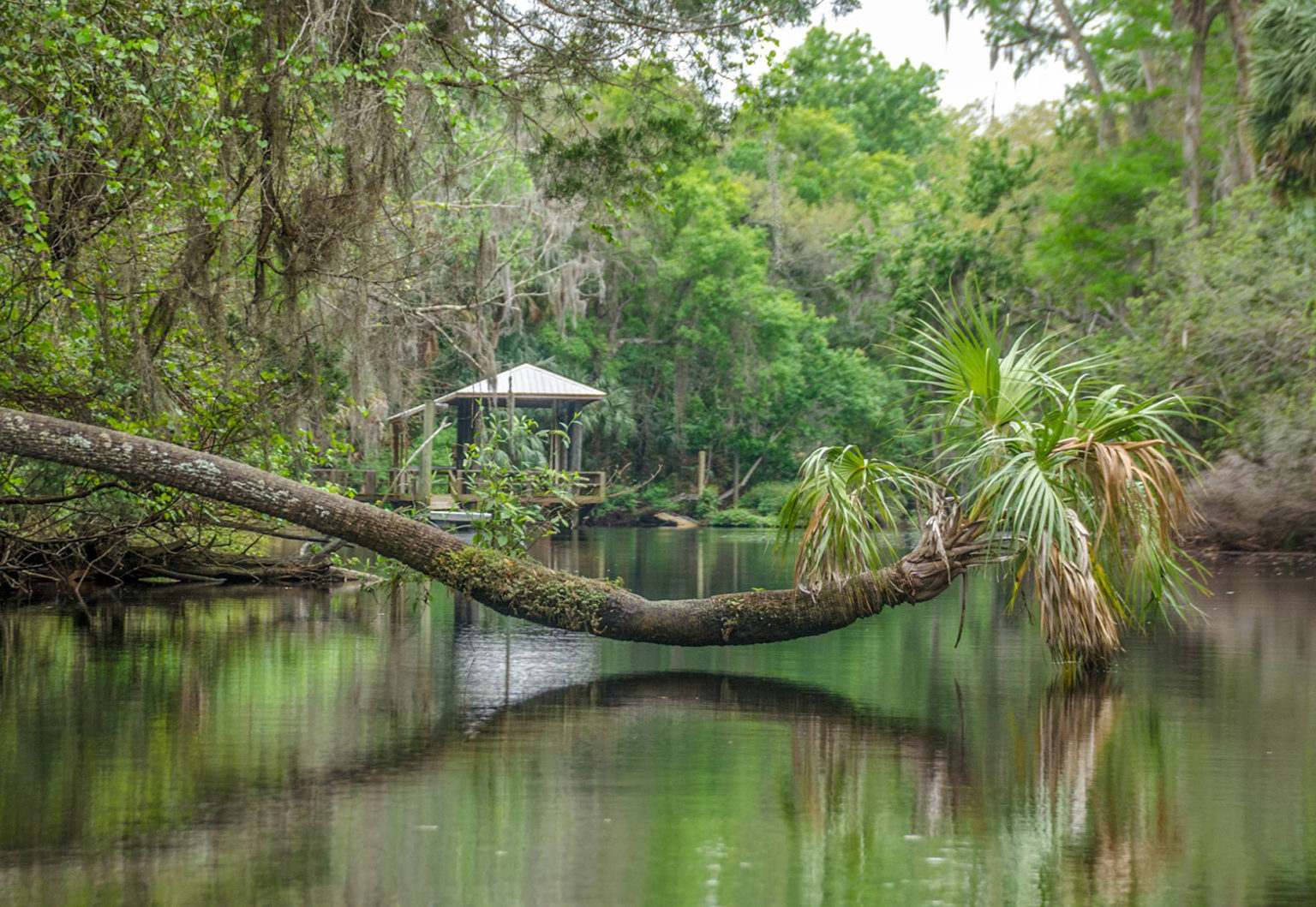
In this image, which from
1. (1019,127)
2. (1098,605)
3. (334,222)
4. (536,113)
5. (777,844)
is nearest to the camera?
(777,844)

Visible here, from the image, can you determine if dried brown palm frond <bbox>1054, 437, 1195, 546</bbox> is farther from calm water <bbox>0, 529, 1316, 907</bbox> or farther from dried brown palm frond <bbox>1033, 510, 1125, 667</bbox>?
calm water <bbox>0, 529, 1316, 907</bbox>

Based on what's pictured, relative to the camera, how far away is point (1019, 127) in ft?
127

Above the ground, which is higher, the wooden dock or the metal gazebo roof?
the metal gazebo roof

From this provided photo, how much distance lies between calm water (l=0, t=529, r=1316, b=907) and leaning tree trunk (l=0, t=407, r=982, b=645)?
1.24ft

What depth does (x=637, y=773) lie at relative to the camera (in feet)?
19.0

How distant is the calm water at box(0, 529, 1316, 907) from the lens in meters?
4.30

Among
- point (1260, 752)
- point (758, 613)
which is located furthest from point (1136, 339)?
point (1260, 752)

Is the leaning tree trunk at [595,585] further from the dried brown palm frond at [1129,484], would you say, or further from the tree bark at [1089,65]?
the tree bark at [1089,65]

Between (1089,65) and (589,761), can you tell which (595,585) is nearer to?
(589,761)

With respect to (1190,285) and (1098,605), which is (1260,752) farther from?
(1190,285)

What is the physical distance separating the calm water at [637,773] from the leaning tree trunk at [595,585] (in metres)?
0.38

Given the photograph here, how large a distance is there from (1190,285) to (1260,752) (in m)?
18.7

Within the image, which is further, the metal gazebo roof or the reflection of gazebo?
the metal gazebo roof

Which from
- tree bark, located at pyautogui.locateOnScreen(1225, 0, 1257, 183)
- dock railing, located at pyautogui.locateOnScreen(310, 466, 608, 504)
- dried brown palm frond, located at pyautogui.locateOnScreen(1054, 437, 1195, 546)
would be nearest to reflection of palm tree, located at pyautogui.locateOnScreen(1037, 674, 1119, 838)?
dried brown palm frond, located at pyautogui.locateOnScreen(1054, 437, 1195, 546)
